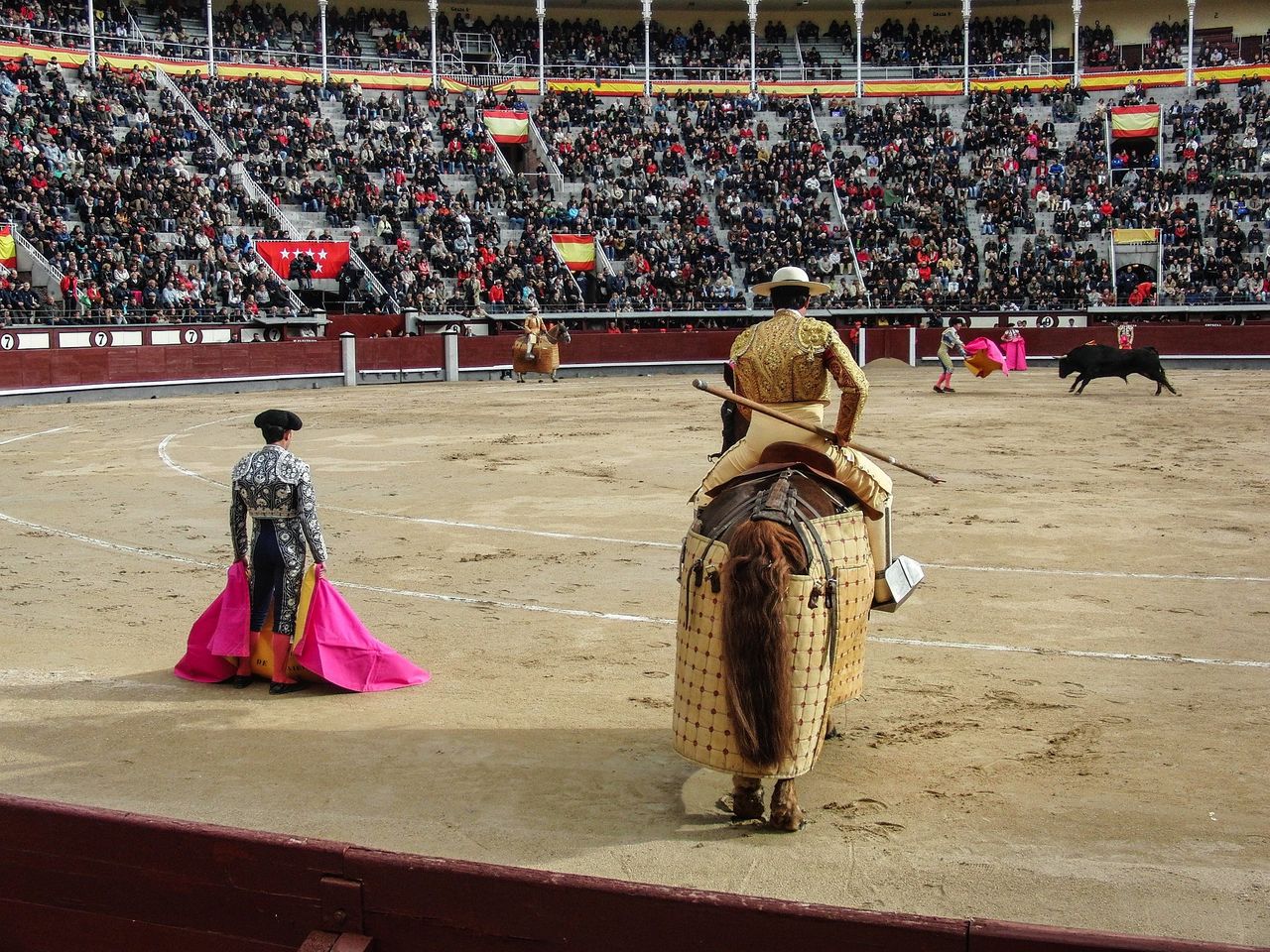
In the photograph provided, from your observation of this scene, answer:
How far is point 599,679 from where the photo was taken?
233 inches

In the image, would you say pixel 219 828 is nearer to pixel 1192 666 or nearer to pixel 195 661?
pixel 195 661

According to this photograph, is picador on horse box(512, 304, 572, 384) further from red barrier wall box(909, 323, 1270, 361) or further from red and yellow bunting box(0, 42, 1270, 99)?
red and yellow bunting box(0, 42, 1270, 99)

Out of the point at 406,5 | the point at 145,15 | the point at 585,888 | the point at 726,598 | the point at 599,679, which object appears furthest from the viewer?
the point at 406,5

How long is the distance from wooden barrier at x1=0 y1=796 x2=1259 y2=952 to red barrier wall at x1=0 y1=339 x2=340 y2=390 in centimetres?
2060

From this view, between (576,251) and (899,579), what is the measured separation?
87.8 ft

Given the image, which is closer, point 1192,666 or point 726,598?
point 726,598

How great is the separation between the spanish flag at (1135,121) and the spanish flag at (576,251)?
14445mm

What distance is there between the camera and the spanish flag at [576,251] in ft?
101

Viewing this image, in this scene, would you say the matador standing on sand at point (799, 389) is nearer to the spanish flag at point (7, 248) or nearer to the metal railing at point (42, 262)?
the metal railing at point (42, 262)

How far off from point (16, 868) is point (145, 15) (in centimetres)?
3618

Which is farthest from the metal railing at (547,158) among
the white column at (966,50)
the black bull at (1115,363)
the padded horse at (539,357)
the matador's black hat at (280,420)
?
the matador's black hat at (280,420)

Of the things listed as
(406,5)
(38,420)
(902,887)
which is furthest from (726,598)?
(406,5)

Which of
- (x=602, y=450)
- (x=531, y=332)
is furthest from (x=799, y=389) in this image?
(x=531, y=332)

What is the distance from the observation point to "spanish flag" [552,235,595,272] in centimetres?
3080
